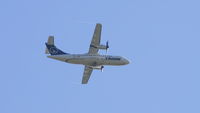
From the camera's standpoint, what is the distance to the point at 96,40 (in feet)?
438

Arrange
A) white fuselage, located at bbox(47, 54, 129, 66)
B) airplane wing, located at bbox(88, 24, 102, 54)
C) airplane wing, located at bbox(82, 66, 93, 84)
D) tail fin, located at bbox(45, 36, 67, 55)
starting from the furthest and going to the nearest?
airplane wing, located at bbox(82, 66, 93, 84) → tail fin, located at bbox(45, 36, 67, 55) → white fuselage, located at bbox(47, 54, 129, 66) → airplane wing, located at bbox(88, 24, 102, 54)

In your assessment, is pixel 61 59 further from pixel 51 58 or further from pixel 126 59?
pixel 126 59

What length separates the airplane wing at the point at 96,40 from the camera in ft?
435

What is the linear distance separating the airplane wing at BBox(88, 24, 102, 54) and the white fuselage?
3.23 ft

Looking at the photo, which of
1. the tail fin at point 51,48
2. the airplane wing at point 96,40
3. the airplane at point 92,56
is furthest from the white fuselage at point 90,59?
the tail fin at point 51,48

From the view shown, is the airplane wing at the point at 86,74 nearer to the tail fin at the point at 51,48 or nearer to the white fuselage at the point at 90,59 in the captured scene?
the white fuselage at the point at 90,59

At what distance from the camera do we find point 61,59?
133000 millimetres

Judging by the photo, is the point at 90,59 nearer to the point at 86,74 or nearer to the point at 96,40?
the point at 96,40

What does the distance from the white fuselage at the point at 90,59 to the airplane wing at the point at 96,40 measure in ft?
3.23

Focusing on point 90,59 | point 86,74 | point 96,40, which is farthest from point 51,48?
point 86,74

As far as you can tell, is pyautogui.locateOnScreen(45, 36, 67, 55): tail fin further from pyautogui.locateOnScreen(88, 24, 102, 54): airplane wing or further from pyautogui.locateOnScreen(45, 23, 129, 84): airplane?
pyautogui.locateOnScreen(88, 24, 102, 54): airplane wing

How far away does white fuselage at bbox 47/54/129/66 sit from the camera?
132750 mm

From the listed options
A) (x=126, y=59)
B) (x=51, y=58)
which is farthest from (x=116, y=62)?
(x=51, y=58)

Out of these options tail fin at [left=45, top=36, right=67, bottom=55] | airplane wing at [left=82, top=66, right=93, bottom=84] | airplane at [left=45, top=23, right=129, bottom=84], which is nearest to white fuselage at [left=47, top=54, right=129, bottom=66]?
airplane at [left=45, top=23, right=129, bottom=84]
